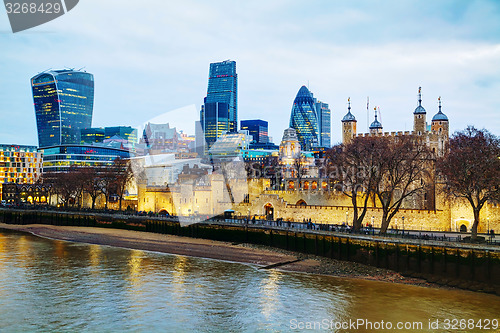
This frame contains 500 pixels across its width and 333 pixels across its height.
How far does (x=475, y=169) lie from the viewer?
47.2 metres

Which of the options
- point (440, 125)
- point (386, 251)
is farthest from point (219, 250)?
point (440, 125)

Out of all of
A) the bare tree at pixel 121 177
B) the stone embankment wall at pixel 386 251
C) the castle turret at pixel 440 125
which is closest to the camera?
the stone embankment wall at pixel 386 251

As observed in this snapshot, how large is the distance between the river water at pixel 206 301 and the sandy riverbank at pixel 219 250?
2688 millimetres

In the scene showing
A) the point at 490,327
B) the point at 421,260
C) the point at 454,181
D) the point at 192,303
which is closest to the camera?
the point at 490,327

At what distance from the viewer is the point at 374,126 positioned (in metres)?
93.3

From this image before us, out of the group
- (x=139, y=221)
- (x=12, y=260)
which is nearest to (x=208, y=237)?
(x=139, y=221)

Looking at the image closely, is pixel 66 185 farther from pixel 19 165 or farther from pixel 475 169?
pixel 475 169

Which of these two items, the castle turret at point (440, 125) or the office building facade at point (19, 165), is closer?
the castle turret at point (440, 125)

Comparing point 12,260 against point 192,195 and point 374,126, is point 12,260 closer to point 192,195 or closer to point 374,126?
point 192,195

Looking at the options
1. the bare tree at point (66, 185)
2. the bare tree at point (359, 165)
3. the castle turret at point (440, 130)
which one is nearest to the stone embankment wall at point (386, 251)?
the bare tree at point (359, 165)

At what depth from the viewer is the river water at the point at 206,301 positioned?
31.0m

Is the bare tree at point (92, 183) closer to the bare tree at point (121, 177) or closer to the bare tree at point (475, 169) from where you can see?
the bare tree at point (121, 177)

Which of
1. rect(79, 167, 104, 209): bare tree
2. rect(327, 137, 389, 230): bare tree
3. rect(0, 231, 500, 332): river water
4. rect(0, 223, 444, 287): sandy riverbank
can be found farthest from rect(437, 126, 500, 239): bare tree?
rect(79, 167, 104, 209): bare tree

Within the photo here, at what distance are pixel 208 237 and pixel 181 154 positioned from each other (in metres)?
55.2
